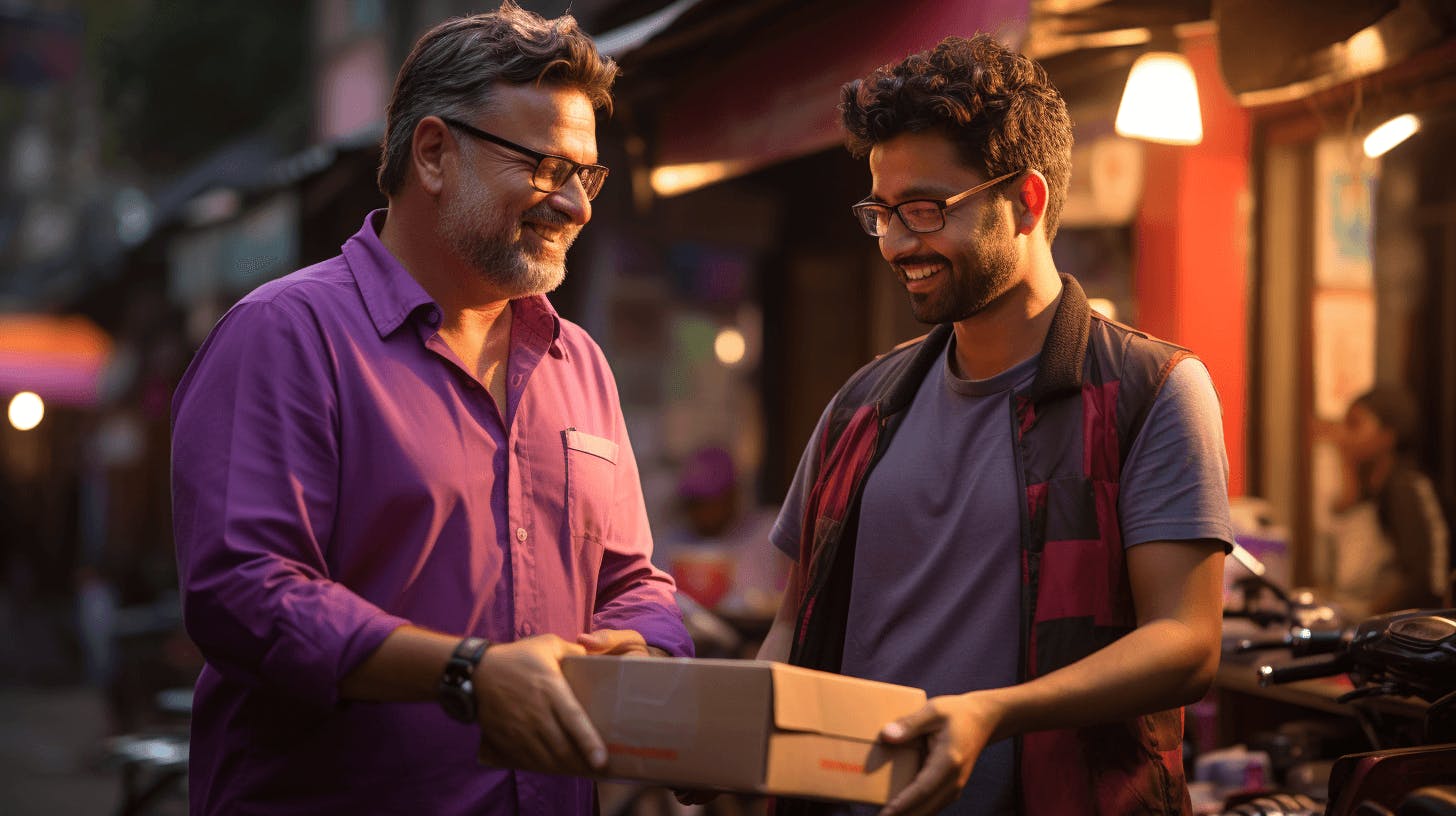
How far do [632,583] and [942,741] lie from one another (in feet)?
3.23

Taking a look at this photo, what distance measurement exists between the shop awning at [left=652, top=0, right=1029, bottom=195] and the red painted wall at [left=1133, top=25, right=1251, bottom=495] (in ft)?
6.17

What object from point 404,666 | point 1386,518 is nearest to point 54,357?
point 1386,518

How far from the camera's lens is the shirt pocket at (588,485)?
→ 9.16 ft

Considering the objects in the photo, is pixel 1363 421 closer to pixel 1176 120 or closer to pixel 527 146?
pixel 1176 120

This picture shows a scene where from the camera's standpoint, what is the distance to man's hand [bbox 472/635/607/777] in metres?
2.19

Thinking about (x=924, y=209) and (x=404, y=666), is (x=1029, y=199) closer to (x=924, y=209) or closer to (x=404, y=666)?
(x=924, y=209)

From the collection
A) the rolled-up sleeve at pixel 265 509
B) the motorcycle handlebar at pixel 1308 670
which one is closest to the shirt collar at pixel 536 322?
the rolled-up sleeve at pixel 265 509

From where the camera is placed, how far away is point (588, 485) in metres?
2.84

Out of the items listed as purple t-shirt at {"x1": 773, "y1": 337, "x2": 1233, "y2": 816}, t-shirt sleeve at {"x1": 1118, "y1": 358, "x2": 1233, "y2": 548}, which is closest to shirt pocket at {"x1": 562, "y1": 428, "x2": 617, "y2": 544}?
purple t-shirt at {"x1": 773, "y1": 337, "x2": 1233, "y2": 816}

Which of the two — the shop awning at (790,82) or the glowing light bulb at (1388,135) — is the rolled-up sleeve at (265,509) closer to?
the shop awning at (790,82)

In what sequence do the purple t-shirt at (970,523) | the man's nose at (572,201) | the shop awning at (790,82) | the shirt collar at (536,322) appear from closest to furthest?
the purple t-shirt at (970,523) → the man's nose at (572,201) → the shirt collar at (536,322) → the shop awning at (790,82)

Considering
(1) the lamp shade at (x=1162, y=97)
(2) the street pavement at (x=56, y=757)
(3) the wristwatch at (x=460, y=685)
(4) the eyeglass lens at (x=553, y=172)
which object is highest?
(1) the lamp shade at (x=1162, y=97)

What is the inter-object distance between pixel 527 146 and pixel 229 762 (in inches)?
49.4

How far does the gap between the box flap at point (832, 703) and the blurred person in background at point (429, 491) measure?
0.31m
